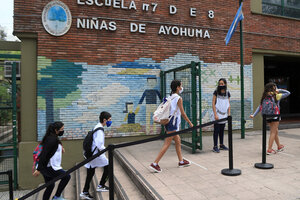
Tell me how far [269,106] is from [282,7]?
23.5 feet

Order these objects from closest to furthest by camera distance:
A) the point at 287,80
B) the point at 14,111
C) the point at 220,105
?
the point at 220,105 → the point at 14,111 → the point at 287,80

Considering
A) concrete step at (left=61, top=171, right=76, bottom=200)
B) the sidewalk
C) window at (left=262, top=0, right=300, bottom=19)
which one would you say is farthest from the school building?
the sidewalk

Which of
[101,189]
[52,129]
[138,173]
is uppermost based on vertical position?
[52,129]

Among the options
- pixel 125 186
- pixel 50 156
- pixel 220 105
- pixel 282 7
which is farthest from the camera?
pixel 282 7

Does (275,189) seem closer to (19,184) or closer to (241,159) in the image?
(241,159)

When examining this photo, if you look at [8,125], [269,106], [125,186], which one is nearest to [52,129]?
[125,186]

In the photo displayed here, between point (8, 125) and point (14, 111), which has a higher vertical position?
point (14, 111)

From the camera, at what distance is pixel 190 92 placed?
6.44m

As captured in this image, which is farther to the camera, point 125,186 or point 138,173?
point 138,173

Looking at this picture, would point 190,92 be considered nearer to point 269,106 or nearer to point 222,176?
point 269,106

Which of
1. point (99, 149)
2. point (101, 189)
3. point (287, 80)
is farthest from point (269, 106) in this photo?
point (287, 80)

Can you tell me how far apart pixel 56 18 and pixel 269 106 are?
20.8 feet

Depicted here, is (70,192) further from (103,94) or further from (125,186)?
(103,94)

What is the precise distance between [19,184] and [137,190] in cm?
441
